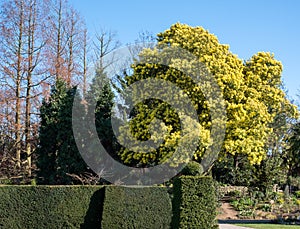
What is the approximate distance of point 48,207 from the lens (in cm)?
1193

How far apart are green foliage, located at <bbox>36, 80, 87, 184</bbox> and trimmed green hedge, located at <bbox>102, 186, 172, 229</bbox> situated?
7.16m

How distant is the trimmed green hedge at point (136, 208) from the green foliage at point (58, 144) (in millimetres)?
7157

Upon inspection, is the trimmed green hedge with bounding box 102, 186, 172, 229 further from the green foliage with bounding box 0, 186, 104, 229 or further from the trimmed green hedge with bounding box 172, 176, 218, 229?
the trimmed green hedge with bounding box 172, 176, 218, 229

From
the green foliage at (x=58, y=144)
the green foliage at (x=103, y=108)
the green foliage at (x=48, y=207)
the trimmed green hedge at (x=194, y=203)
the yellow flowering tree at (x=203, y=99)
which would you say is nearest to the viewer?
the trimmed green hedge at (x=194, y=203)

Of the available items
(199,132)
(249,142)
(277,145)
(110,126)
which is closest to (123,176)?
(110,126)

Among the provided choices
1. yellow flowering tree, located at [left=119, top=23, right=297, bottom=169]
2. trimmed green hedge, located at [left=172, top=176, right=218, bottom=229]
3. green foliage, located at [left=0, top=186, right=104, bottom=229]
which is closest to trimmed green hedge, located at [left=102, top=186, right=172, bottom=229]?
green foliage, located at [left=0, top=186, right=104, bottom=229]

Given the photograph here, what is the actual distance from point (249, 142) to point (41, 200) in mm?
9176

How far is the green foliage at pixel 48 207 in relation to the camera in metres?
11.8

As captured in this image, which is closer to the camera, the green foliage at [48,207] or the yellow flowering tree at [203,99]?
the green foliage at [48,207]

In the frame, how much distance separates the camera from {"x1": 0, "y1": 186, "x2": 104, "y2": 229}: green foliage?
11.8 m

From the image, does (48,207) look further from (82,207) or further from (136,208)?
(136,208)

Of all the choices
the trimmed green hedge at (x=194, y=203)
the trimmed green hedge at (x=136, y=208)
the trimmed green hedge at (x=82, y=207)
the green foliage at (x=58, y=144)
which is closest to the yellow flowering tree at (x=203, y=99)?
the green foliage at (x=58, y=144)

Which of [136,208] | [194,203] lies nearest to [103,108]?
[136,208]

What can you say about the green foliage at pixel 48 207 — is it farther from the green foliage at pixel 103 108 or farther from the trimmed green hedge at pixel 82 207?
the green foliage at pixel 103 108
